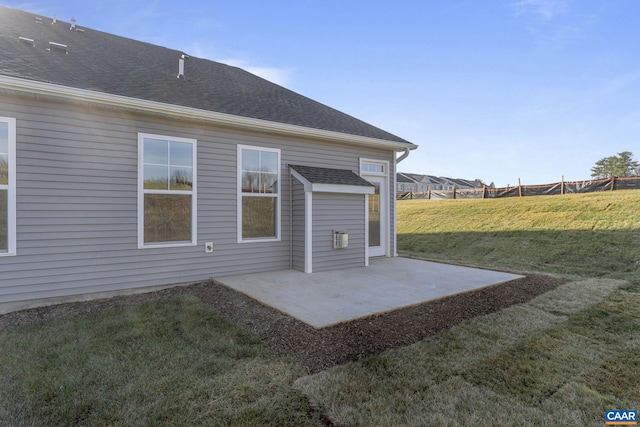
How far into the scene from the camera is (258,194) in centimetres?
622

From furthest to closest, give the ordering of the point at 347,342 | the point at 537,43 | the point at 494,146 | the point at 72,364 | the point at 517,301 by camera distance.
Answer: the point at 494,146
the point at 537,43
the point at 517,301
the point at 347,342
the point at 72,364

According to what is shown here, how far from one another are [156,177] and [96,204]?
929mm

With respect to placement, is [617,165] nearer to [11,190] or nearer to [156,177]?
[156,177]

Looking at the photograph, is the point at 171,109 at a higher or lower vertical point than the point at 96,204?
higher

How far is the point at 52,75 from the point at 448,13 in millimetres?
8939

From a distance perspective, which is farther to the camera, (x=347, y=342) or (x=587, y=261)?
(x=587, y=261)

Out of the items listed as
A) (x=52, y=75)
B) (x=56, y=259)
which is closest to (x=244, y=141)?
(x=52, y=75)

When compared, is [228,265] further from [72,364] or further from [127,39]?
[127,39]

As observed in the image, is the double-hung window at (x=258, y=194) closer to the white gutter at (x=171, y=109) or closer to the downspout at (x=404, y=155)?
the white gutter at (x=171, y=109)

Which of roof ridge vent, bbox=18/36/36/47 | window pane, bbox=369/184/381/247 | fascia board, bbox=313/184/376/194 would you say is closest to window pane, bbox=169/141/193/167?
fascia board, bbox=313/184/376/194

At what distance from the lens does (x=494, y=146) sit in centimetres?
1823

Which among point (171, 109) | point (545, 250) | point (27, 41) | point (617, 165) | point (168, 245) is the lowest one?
point (545, 250)

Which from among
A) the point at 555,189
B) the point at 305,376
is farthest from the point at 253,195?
the point at 555,189

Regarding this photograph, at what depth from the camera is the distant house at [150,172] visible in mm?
4305
